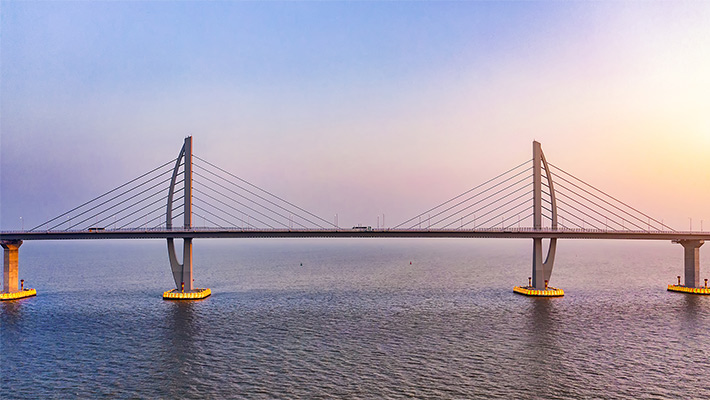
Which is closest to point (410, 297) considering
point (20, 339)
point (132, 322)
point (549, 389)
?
point (132, 322)

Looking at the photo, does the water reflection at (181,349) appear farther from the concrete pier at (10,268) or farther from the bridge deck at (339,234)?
the concrete pier at (10,268)

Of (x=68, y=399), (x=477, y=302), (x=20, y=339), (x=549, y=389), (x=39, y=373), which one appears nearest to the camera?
(x=68, y=399)

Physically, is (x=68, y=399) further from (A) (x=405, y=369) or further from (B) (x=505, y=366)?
(B) (x=505, y=366)

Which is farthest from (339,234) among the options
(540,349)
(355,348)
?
(540,349)

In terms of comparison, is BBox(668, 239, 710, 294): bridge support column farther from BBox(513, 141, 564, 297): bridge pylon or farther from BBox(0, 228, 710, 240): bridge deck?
BBox(513, 141, 564, 297): bridge pylon

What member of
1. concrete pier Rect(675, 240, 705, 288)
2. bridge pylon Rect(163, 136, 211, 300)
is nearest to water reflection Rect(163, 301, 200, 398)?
bridge pylon Rect(163, 136, 211, 300)

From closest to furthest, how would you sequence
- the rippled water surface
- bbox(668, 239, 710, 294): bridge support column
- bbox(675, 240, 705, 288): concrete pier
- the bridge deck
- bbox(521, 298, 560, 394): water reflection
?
the rippled water surface → bbox(521, 298, 560, 394): water reflection → the bridge deck → bbox(668, 239, 710, 294): bridge support column → bbox(675, 240, 705, 288): concrete pier

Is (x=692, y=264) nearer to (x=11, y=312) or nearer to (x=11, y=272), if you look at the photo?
(x=11, y=312)
